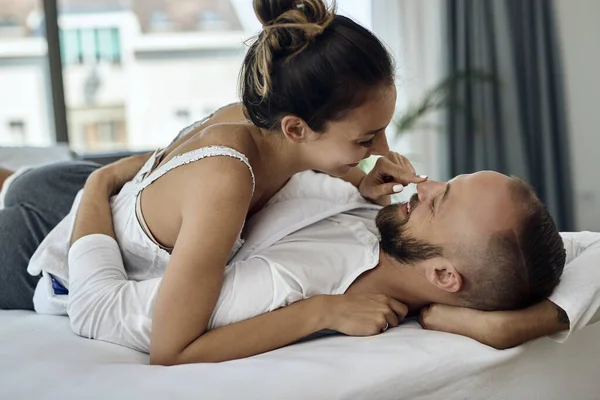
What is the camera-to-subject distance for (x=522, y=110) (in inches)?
164

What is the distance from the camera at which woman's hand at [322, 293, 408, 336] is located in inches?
55.6

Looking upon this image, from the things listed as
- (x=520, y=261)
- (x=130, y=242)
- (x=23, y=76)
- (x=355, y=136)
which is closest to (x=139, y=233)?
(x=130, y=242)

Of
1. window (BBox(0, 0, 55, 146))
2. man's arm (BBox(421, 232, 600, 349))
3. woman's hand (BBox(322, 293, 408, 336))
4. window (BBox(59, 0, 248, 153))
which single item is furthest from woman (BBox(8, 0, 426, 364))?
window (BBox(59, 0, 248, 153))

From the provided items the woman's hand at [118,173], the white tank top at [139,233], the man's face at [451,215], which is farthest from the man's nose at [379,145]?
the woman's hand at [118,173]

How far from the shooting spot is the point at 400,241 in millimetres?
1482

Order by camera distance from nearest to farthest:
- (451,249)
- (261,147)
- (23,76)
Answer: (451,249)
(261,147)
(23,76)

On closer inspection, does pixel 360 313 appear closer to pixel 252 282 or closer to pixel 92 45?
pixel 252 282

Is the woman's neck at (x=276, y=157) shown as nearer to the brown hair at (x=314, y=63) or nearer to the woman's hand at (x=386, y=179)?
the brown hair at (x=314, y=63)

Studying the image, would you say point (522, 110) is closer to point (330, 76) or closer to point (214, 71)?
point (214, 71)

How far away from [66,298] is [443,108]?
276 centimetres

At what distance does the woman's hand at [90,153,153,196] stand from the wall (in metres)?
2.87

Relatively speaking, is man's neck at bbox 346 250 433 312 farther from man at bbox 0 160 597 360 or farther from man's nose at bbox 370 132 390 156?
man's nose at bbox 370 132 390 156

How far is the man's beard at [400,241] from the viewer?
4.70 ft

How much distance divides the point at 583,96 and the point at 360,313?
123 inches
